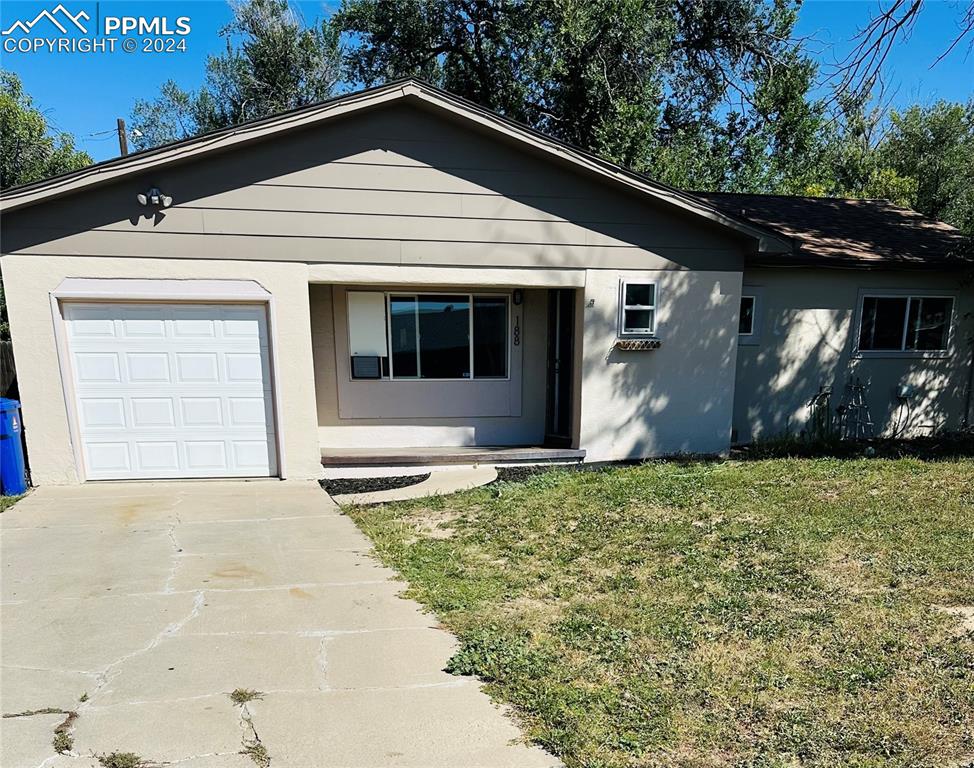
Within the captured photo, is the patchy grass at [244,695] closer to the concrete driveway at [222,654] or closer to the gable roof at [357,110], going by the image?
the concrete driveway at [222,654]

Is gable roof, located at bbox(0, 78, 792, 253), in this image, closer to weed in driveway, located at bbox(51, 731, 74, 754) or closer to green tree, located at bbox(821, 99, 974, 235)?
weed in driveway, located at bbox(51, 731, 74, 754)

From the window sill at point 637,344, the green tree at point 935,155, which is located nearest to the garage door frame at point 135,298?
the window sill at point 637,344

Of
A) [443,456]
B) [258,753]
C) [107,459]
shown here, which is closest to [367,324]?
[443,456]

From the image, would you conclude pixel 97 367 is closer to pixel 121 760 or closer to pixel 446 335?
pixel 446 335

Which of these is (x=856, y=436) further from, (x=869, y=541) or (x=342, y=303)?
(x=342, y=303)

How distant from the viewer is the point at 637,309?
8344 mm

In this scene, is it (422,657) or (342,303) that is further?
(342,303)

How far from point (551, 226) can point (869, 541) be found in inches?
201

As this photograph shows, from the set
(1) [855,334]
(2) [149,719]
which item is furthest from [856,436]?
(2) [149,719]

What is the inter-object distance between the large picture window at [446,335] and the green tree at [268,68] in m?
12.2

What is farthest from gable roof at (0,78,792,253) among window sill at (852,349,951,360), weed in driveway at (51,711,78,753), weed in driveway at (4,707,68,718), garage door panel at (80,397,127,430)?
weed in driveway at (51,711,78,753)

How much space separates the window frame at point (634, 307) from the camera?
8258mm

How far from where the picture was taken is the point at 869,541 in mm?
5195

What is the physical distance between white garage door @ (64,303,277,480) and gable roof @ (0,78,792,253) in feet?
4.56
